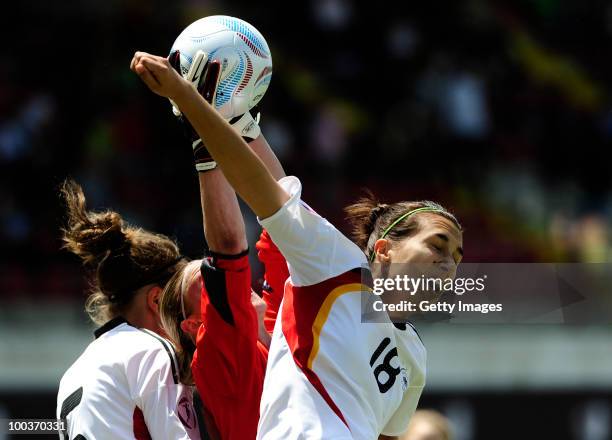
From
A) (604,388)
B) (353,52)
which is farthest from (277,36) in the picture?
(604,388)

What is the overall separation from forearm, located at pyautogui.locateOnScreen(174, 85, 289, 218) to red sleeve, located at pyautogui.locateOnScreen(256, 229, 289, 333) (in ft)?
2.01

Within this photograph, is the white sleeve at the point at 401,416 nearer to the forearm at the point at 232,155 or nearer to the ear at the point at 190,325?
the ear at the point at 190,325

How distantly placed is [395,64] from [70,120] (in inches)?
154

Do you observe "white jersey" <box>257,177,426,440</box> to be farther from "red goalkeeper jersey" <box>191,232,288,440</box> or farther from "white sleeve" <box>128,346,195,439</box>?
"white sleeve" <box>128,346,195,439</box>

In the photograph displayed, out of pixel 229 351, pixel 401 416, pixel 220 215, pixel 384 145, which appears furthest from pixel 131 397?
pixel 384 145

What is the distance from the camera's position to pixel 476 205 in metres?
12.6

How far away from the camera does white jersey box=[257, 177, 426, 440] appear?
9.90 ft

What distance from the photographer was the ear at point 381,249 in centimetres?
336

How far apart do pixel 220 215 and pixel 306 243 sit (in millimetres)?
360

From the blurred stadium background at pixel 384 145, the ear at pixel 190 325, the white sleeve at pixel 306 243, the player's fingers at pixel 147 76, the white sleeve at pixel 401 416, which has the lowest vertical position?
the white sleeve at pixel 401 416

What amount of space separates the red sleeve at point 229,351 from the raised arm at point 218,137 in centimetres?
41

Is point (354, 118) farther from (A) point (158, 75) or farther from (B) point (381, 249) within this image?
(A) point (158, 75)

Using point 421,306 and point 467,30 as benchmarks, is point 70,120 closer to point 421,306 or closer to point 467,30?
point 467,30

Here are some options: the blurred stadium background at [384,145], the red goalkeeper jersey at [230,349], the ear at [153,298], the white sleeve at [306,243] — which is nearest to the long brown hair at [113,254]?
the ear at [153,298]
